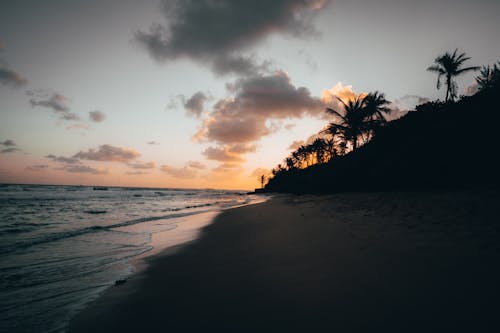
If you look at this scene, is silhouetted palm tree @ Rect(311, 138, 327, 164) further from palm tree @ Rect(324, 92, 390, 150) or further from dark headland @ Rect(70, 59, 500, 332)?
dark headland @ Rect(70, 59, 500, 332)

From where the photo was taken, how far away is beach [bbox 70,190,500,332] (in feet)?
7.29

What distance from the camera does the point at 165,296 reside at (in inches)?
130

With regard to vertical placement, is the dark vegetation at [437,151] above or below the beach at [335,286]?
above

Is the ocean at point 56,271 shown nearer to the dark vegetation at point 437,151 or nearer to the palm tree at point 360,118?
the dark vegetation at point 437,151

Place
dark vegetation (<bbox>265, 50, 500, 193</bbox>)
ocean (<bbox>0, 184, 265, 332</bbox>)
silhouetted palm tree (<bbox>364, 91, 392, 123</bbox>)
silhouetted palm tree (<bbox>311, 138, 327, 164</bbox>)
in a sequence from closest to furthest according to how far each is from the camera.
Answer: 1. ocean (<bbox>0, 184, 265, 332</bbox>)
2. dark vegetation (<bbox>265, 50, 500, 193</bbox>)
3. silhouetted palm tree (<bbox>364, 91, 392, 123</bbox>)
4. silhouetted palm tree (<bbox>311, 138, 327, 164</bbox>)

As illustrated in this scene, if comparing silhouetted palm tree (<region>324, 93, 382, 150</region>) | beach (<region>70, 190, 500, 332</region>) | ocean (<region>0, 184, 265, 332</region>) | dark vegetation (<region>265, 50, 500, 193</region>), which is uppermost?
silhouetted palm tree (<region>324, 93, 382, 150</region>)

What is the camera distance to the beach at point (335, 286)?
7.29 ft

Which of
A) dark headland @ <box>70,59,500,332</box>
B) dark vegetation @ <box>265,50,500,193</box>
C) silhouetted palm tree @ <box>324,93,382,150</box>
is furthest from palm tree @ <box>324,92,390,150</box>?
dark headland @ <box>70,59,500,332</box>

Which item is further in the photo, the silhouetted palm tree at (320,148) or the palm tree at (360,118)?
the silhouetted palm tree at (320,148)

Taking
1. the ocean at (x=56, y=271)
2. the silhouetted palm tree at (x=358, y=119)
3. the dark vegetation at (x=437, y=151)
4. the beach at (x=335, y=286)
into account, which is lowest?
the ocean at (x=56, y=271)

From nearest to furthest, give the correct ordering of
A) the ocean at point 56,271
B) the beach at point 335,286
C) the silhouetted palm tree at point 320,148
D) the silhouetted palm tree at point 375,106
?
the beach at point 335,286 → the ocean at point 56,271 → the silhouetted palm tree at point 375,106 → the silhouetted palm tree at point 320,148

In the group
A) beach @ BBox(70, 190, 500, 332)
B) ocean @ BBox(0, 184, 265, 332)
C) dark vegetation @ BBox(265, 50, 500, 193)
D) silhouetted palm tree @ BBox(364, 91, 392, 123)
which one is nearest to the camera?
beach @ BBox(70, 190, 500, 332)

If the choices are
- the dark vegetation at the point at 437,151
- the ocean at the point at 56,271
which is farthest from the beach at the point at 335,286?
the dark vegetation at the point at 437,151

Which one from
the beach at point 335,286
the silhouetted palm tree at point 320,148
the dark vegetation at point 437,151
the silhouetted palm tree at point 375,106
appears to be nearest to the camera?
the beach at point 335,286
